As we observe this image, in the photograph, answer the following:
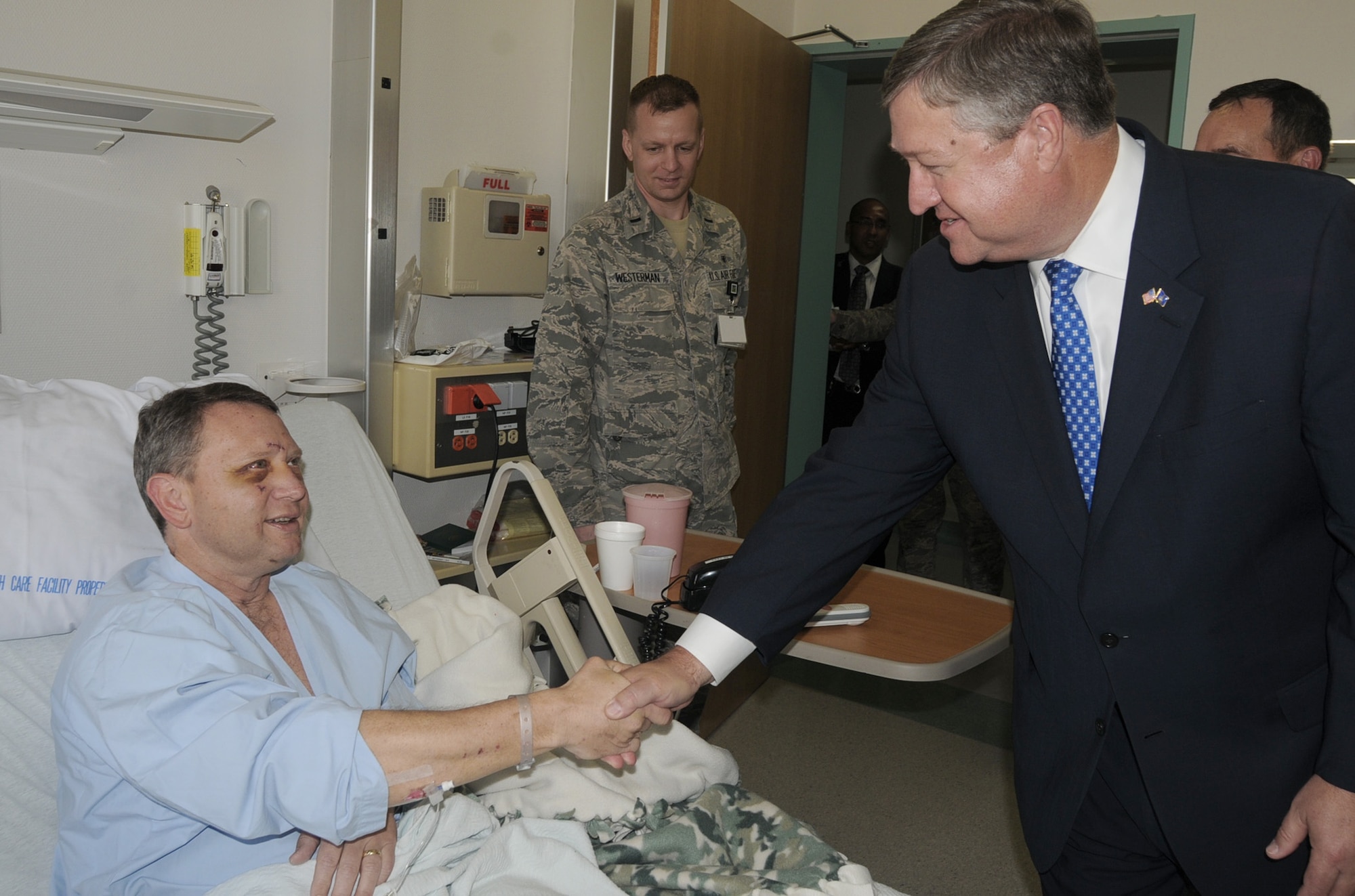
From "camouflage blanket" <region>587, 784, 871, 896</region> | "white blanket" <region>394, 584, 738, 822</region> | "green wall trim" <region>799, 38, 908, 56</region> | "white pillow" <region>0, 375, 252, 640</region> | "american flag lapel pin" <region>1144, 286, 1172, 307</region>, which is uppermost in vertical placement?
"green wall trim" <region>799, 38, 908, 56</region>

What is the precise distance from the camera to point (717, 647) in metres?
1.61

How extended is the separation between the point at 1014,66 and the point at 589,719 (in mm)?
1058

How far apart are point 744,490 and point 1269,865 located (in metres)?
3.17

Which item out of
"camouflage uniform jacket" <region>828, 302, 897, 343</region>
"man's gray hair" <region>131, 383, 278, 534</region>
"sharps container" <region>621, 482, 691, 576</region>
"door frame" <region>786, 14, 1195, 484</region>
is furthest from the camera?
"camouflage uniform jacket" <region>828, 302, 897, 343</region>

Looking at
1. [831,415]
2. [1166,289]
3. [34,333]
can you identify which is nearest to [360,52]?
[34,333]

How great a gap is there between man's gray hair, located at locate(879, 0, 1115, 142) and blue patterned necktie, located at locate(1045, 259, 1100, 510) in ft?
0.63

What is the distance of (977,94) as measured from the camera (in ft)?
4.08

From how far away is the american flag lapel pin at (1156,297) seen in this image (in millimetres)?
1231

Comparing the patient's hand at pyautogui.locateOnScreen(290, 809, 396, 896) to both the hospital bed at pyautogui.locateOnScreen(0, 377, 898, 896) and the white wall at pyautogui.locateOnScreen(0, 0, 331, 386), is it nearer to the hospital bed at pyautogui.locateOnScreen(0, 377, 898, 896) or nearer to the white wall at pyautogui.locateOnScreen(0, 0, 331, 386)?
the hospital bed at pyautogui.locateOnScreen(0, 377, 898, 896)

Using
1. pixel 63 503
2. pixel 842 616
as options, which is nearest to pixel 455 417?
pixel 63 503

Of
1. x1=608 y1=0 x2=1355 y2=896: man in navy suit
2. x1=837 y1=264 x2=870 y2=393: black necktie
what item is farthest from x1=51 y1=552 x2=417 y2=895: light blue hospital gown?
x1=837 y1=264 x2=870 y2=393: black necktie

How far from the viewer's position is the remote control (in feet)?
6.68

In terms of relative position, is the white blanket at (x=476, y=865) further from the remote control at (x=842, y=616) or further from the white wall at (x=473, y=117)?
the white wall at (x=473, y=117)

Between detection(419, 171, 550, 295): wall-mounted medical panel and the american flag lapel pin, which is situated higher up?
detection(419, 171, 550, 295): wall-mounted medical panel
